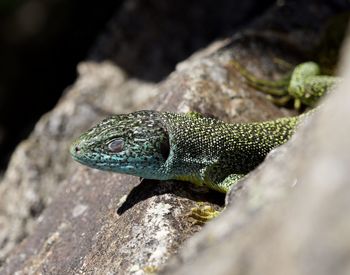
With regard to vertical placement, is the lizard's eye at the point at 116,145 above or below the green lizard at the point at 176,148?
above

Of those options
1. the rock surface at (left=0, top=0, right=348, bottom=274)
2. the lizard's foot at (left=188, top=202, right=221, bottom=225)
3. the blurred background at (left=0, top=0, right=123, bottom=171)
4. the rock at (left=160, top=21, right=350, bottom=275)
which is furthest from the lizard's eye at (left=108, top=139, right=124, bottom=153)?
the blurred background at (left=0, top=0, right=123, bottom=171)

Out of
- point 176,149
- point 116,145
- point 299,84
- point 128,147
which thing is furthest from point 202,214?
point 299,84

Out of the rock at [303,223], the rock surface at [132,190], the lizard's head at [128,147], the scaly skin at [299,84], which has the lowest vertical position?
the scaly skin at [299,84]

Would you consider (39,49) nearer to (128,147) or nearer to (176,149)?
(128,147)

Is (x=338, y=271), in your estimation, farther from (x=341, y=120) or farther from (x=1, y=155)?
(x=1, y=155)

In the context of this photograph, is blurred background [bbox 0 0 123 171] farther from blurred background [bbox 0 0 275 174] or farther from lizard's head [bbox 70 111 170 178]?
lizard's head [bbox 70 111 170 178]

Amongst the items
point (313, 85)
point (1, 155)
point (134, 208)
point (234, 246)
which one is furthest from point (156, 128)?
point (1, 155)

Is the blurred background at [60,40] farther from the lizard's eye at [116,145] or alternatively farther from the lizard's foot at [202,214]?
the lizard's foot at [202,214]

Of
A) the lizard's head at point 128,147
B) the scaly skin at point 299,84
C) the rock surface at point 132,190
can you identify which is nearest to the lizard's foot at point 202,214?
the rock surface at point 132,190
